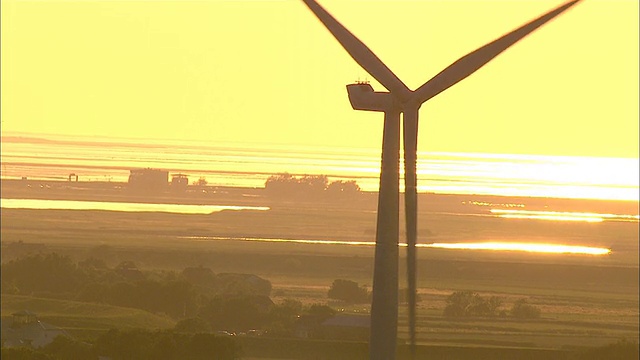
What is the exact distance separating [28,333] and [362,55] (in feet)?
104

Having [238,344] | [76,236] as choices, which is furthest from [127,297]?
[76,236]

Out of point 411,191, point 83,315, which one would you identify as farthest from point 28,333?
point 411,191

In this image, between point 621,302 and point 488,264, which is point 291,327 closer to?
point 621,302

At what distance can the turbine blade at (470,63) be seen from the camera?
42.1 meters

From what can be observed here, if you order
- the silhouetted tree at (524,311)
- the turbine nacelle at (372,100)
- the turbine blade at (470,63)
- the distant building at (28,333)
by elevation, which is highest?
the turbine blade at (470,63)

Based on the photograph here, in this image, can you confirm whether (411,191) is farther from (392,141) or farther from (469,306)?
(469,306)

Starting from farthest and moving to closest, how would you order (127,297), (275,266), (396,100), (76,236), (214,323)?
(76,236)
(275,266)
(127,297)
(214,323)
(396,100)

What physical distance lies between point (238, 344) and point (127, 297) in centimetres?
3517

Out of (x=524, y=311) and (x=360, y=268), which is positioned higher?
(x=360, y=268)

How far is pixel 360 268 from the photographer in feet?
468

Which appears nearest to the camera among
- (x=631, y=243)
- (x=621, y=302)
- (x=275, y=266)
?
(x=621, y=302)

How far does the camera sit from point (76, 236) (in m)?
169

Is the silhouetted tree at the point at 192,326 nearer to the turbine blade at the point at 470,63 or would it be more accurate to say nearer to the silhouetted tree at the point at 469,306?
the silhouetted tree at the point at 469,306

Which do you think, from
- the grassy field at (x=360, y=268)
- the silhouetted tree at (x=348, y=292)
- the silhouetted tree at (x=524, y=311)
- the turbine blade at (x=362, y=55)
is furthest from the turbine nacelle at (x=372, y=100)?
the silhouetted tree at (x=348, y=292)
